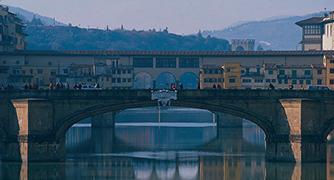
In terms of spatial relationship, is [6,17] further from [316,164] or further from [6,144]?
[316,164]

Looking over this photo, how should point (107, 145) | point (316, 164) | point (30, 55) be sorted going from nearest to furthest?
point (316, 164) → point (107, 145) → point (30, 55)

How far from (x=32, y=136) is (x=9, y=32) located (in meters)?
69.1

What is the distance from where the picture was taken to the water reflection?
81.4 meters

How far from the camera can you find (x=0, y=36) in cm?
14675

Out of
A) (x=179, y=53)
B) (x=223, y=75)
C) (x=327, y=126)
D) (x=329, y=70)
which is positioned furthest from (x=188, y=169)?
(x=179, y=53)

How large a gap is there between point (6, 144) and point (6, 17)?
66849 mm

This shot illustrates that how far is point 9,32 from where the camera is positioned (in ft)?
508

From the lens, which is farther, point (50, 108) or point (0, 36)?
point (0, 36)

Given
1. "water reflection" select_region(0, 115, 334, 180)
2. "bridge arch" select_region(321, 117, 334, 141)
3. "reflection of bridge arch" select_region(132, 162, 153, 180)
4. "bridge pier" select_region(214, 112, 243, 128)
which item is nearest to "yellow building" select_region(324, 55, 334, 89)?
"bridge pier" select_region(214, 112, 243, 128)

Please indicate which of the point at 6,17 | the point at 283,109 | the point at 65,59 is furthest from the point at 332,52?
the point at 283,109

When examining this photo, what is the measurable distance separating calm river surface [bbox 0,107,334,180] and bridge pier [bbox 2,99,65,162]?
1640mm

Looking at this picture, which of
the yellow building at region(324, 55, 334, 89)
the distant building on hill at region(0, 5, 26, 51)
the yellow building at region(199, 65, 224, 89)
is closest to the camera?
the yellow building at region(324, 55, 334, 89)

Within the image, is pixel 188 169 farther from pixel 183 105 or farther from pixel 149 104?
pixel 149 104

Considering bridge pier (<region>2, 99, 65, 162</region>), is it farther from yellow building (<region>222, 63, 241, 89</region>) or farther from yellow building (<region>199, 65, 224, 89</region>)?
yellow building (<region>199, 65, 224, 89</region>)
